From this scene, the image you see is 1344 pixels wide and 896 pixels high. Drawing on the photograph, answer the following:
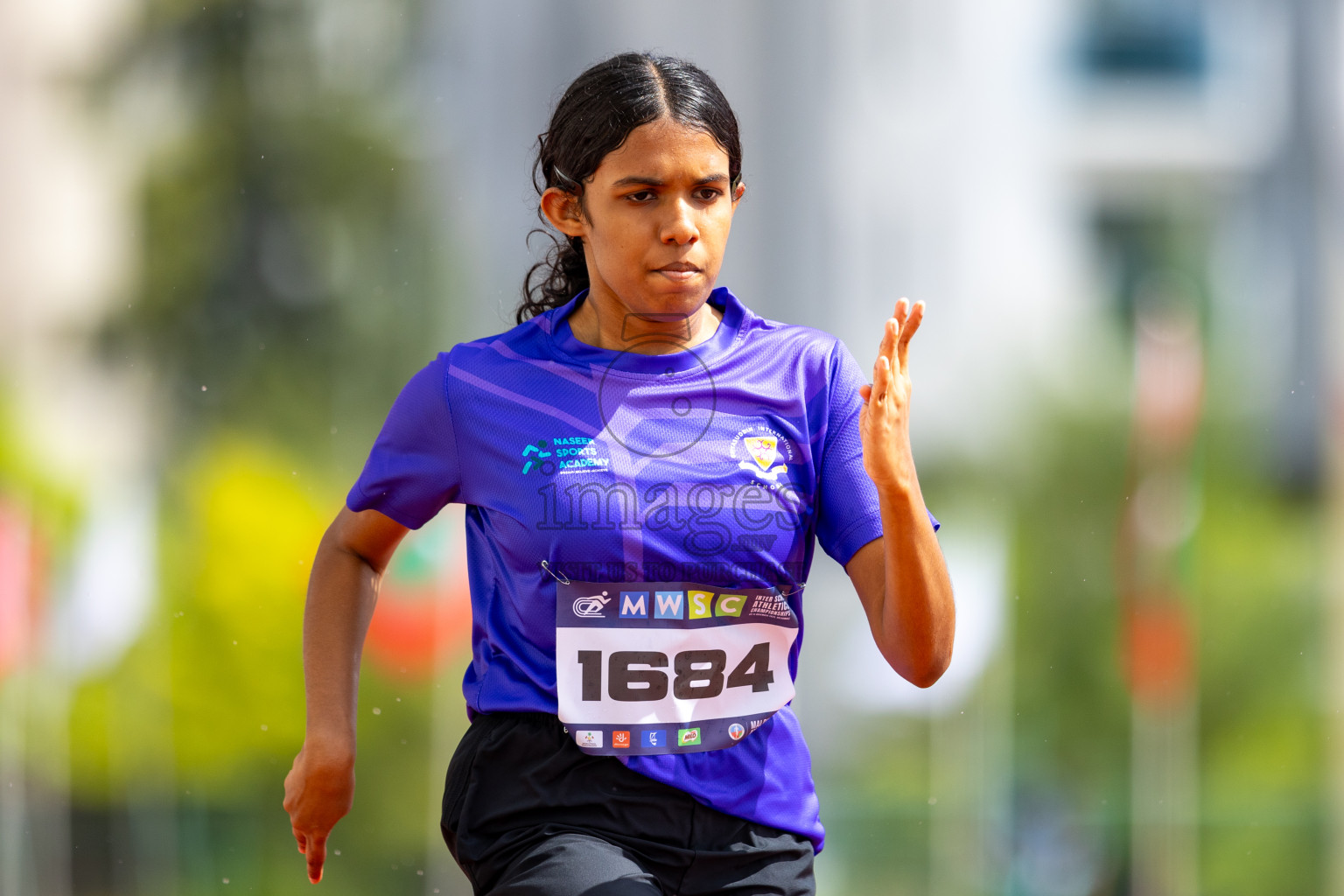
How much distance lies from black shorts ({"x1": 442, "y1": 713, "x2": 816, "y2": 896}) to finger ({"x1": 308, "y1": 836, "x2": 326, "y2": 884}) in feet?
0.92

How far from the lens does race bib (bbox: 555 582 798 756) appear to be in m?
1.74

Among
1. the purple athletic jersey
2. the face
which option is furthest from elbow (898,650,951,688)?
the face

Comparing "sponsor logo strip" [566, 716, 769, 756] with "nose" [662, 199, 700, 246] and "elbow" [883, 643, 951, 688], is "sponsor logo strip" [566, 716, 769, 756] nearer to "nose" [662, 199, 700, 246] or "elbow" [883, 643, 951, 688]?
"elbow" [883, 643, 951, 688]

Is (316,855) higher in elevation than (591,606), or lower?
lower

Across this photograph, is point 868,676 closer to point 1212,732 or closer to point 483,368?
point 1212,732

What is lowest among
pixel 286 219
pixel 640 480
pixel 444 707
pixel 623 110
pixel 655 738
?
pixel 444 707

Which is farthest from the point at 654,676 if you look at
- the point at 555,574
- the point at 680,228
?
the point at 680,228

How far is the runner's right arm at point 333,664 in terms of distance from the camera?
1935 millimetres

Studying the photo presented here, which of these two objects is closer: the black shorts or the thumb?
the black shorts

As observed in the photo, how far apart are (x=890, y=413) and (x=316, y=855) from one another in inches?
37.9

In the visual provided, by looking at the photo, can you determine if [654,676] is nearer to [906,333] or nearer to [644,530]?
[644,530]

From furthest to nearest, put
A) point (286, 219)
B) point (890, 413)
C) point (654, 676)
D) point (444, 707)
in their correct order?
1. point (286, 219)
2. point (444, 707)
3. point (654, 676)
4. point (890, 413)

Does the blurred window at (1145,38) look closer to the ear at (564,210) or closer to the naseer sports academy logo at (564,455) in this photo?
the ear at (564,210)

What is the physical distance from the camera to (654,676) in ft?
5.79
